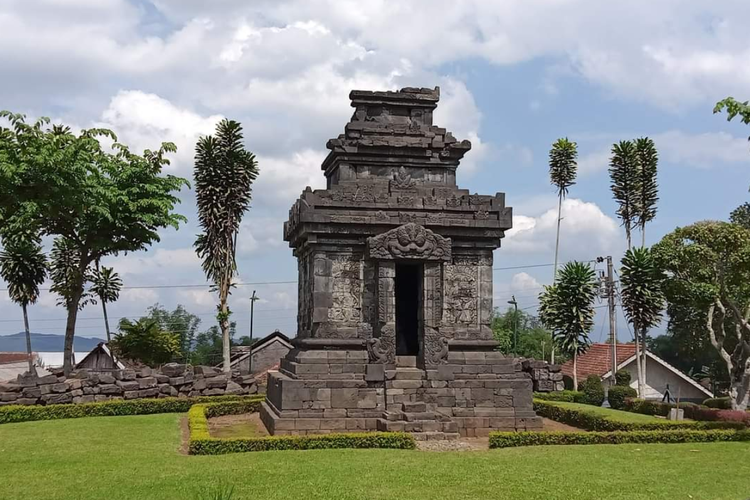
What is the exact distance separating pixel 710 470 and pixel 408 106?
1252cm

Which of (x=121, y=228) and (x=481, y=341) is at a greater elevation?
(x=121, y=228)

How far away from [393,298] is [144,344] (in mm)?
25204

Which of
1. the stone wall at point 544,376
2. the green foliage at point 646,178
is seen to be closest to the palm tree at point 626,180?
the green foliage at point 646,178

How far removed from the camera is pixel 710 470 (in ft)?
41.9

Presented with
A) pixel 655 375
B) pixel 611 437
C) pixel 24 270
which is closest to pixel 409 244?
pixel 611 437

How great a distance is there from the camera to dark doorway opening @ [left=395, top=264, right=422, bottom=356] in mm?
20984

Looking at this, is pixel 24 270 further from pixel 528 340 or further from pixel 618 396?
pixel 528 340

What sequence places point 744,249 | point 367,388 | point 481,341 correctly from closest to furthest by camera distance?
point 367,388 → point 481,341 → point 744,249

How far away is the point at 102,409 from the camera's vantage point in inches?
824

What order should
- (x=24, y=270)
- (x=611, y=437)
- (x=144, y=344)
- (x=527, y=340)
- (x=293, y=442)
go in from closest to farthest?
1. (x=293, y=442)
2. (x=611, y=437)
3. (x=24, y=270)
4. (x=144, y=344)
5. (x=527, y=340)

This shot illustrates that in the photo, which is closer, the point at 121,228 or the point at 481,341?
the point at 481,341

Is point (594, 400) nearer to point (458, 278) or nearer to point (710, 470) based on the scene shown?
point (458, 278)

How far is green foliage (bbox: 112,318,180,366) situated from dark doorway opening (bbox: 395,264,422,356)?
22447mm

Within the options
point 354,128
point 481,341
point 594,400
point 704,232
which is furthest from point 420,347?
point 594,400
